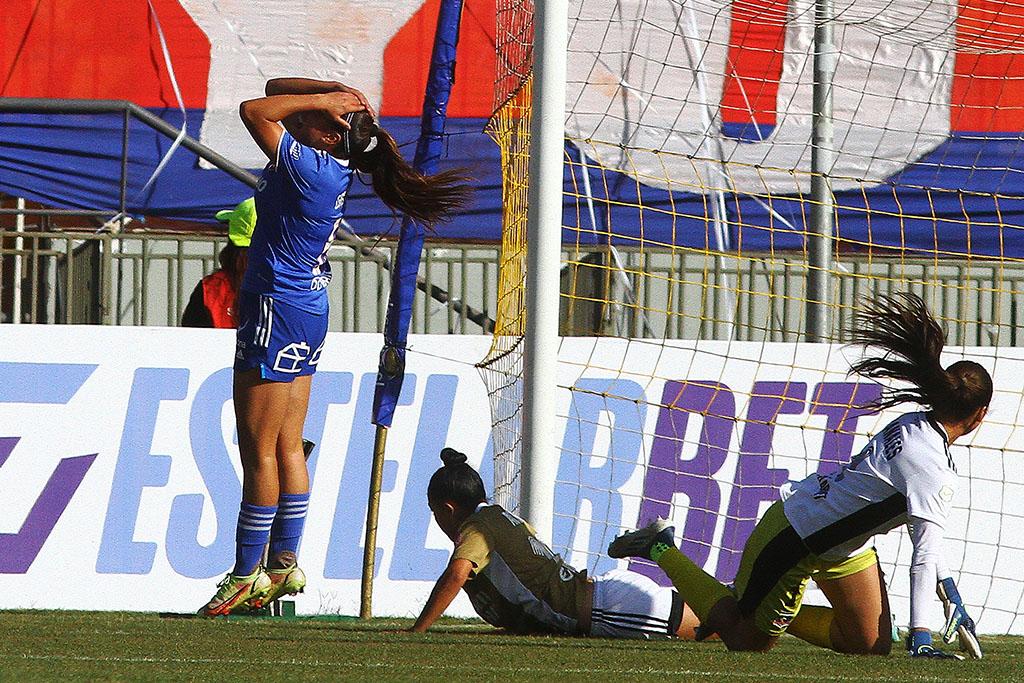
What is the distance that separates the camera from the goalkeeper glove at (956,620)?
559cm

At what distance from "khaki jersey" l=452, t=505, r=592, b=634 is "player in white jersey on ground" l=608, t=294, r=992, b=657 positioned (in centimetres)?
40

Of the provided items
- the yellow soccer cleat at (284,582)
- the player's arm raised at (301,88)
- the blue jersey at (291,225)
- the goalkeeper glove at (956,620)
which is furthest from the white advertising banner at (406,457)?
the goalkeeper glove at (956,620)

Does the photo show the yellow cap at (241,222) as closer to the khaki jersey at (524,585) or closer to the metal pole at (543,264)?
the metal pole at (543,264)

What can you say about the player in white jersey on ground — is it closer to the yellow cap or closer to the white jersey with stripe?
the white jersey with stripe

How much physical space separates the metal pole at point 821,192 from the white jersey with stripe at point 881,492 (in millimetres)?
2619

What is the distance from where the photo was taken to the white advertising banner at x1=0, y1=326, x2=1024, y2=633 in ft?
25.6

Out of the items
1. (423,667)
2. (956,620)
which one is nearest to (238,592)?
(423,667)

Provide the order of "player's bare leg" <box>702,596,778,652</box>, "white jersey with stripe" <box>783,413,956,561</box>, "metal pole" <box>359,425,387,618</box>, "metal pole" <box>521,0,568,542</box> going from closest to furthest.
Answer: "white jersey with stripe" <box>783,413,956,561</box>, "player's bare leg" <box>702,596,778,652</box>, "metal pole" <box>521,0,568,542</box>, "metal pole" <box>359,425,387,618</box>

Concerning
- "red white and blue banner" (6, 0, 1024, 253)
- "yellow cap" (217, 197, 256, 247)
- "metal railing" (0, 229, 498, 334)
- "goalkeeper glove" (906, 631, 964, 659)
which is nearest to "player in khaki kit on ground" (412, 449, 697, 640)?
"goalkeeper glove" (906, 631, 964, 659)

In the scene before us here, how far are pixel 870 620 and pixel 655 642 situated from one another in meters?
0.82

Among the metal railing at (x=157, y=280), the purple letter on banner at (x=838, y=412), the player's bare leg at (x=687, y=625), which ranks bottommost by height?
the player's bare leg at (x=687, y=625)

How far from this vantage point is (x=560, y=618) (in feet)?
20.7

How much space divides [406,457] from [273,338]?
5.84 ft

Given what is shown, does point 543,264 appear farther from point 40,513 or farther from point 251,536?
point 40,513
